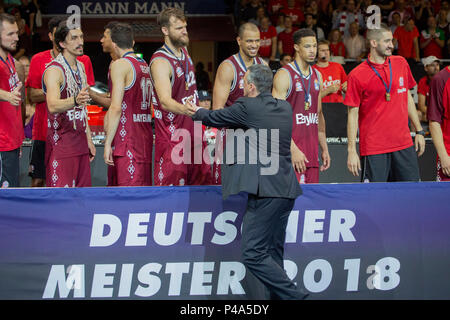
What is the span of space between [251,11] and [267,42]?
1145 mm

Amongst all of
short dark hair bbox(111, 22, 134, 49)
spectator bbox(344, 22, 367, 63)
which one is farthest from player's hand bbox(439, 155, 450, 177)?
spectator bbox(344, 22, 367, 63)

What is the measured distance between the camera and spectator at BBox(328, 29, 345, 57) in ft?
43.3

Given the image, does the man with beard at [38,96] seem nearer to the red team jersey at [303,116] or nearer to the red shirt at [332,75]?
the red team jersey at [303,116]

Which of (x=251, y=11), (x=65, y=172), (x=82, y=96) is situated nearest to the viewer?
(x=82, y=96)

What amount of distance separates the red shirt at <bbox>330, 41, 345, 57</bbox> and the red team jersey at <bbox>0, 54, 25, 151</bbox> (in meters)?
8.42

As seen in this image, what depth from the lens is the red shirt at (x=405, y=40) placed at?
44.9 feet

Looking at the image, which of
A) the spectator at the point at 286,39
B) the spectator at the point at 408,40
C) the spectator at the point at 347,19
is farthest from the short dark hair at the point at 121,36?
the spectator at the point at 408,40

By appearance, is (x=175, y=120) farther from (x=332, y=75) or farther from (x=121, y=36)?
(x=332, y=75)

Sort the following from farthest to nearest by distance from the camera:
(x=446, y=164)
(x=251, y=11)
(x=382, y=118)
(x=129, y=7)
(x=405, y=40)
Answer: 1. (x=129, y=7)
2. (x=251, y=11)
3. (x=405, y=40)
4. (x=382, y=118)
5. (x=446, y=164)

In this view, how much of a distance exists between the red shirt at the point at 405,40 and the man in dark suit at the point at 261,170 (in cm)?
972

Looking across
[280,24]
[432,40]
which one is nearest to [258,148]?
[280,24]

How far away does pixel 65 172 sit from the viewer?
6.06m
